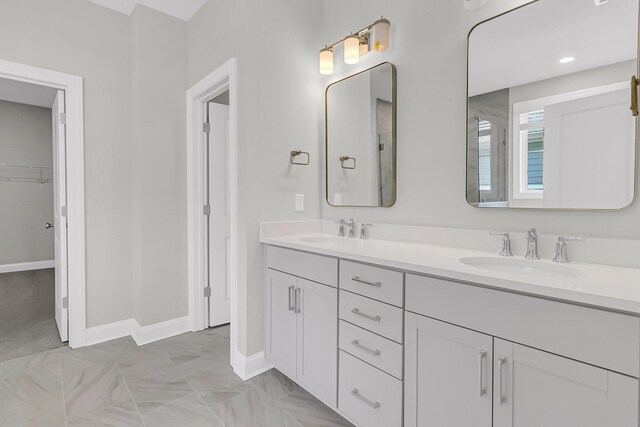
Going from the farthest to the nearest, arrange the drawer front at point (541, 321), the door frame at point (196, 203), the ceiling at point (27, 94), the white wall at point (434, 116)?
1. the ceiling at point (27, 94)
2. the door frame at point (196, 203)
3. the white wall at point (434, 116)
4. the drawer front at point (541, 321)

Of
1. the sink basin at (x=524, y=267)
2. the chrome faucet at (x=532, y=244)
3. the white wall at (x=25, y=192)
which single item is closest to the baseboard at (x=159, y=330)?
the sink basin at (x=524, y=267)

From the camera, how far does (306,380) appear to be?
1823 mm

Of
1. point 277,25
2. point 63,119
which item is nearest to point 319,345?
point 277,25

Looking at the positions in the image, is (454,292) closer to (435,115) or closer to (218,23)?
(435,115)

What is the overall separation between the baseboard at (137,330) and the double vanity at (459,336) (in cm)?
135

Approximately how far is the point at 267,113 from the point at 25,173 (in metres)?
5.13

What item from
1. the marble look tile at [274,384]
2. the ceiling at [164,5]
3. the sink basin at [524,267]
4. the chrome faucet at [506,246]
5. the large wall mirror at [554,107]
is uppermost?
the ceiling at [164,5]

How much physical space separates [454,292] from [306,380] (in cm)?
108

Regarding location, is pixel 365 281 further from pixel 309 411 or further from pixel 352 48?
pixel 352 48

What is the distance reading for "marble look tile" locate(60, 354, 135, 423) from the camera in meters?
1.80

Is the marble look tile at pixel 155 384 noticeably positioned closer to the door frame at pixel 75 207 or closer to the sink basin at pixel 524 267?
the door frame at pixel 75 207

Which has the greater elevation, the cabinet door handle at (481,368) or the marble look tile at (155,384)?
the cabinet door handle at (481,368)

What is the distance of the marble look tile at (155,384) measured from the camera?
1.88m

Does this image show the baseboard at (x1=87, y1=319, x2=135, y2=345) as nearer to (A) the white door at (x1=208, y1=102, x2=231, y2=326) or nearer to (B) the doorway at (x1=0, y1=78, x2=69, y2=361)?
(A) the white door at (x1=208, y1=102, x2=231, y2=326)
